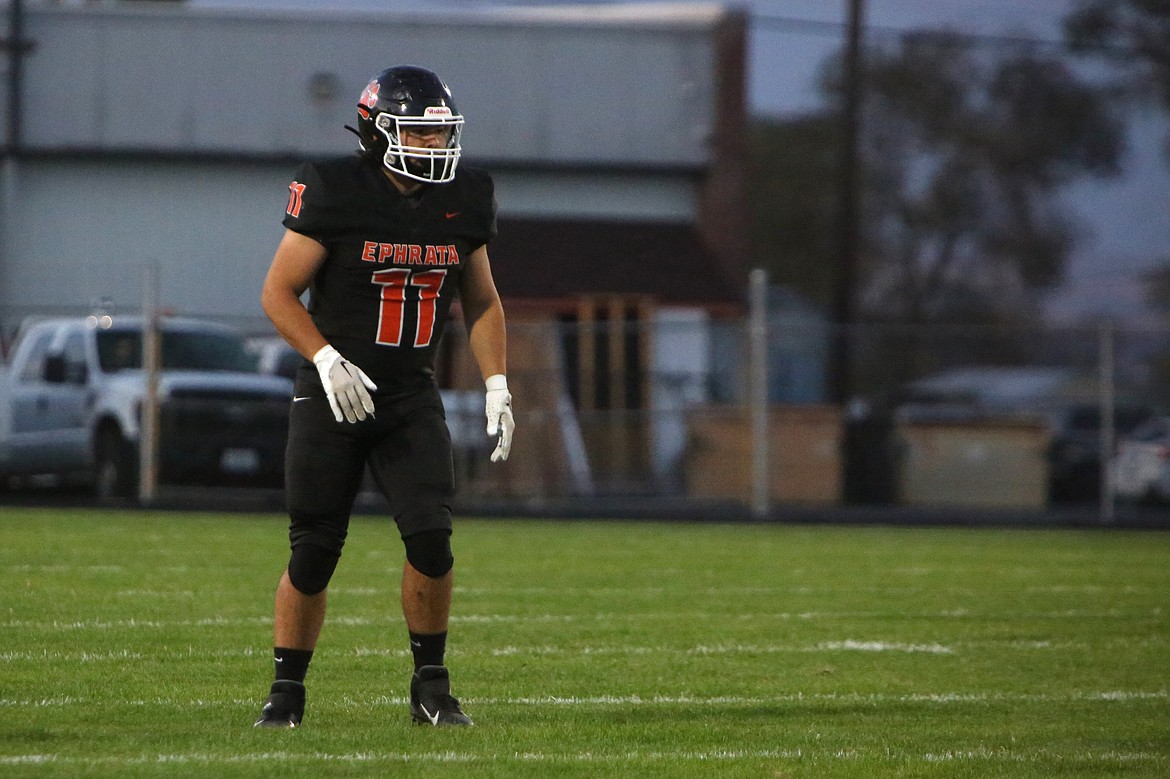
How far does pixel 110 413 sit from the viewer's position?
61.7 ft

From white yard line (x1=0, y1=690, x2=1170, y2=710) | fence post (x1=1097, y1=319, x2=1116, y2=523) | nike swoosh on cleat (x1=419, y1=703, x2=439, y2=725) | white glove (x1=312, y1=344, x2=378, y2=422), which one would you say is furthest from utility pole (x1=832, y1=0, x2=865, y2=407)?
white glove (x1=312, y1=344, x2=378, y2=422)

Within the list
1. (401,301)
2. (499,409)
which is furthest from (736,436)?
(401,301)

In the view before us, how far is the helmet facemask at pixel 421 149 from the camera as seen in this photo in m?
6.28

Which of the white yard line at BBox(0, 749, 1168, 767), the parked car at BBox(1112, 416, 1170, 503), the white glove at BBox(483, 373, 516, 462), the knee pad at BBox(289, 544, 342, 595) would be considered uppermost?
the white glove at BBox(483, 373, 516, 462)

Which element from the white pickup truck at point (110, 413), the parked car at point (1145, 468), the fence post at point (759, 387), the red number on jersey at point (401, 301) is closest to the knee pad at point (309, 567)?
the red number on jersey at point (401, 301)

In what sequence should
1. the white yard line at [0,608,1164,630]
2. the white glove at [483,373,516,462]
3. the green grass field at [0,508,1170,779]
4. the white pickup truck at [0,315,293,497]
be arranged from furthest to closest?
the white pickup truck at [0,315,293,497] < the white yard line at [0,608,1164,630] < the white glove at [483,373,516,462] < the green grass field at [0,508,1170,779]

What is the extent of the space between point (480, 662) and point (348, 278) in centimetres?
218

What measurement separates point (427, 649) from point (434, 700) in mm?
178

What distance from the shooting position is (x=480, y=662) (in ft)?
26.0

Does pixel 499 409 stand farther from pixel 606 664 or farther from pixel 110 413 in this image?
pixel 110 413

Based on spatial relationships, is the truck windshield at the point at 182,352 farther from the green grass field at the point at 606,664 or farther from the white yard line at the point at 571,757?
the white yard line at the point at 571,757

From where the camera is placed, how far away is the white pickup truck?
Result: 61.7 ft

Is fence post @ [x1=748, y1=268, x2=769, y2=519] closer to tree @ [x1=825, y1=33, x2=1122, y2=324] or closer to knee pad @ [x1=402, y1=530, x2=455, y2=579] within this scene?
knee pad @ [x1=402, y1=530, x2=455, y2=579]

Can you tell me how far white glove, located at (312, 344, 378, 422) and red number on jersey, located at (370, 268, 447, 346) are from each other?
266mm
